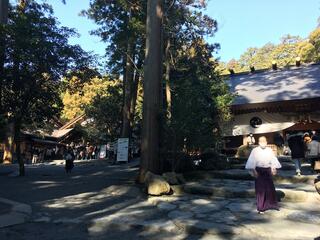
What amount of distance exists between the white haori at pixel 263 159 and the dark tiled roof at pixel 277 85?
1378 cm

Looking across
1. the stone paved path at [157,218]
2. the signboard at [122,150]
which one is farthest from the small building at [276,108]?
the stone paved path at [157,218]

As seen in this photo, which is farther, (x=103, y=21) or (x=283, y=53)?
(x=283, y=53)

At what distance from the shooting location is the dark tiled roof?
23.1 metres

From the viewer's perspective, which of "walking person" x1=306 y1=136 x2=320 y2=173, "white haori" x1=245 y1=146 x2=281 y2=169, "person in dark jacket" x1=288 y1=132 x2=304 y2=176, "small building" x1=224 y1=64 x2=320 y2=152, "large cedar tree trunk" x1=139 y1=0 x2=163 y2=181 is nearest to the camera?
"white haori" x1=245 y1=146 x2=281 y2=169

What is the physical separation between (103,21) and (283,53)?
116 ft

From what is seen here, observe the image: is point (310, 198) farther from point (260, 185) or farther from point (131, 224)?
point (131, 224)

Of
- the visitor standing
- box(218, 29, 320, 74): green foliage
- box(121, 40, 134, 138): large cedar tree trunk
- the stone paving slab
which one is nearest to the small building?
the visitor standing

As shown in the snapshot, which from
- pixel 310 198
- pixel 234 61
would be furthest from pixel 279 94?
pixel 234 61

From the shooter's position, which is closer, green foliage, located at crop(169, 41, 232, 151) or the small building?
green foliage, located at crop(169, 41, 232, 151)

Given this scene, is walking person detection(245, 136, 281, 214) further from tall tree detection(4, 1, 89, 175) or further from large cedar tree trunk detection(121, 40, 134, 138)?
large cedar tree trunk detection(121, 40, 134, 138)

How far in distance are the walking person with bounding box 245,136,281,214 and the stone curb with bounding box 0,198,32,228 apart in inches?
193

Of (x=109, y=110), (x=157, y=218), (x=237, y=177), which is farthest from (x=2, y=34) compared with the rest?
(x=109, y=110)

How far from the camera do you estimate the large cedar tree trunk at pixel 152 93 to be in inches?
558

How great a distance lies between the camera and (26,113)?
1903cm
